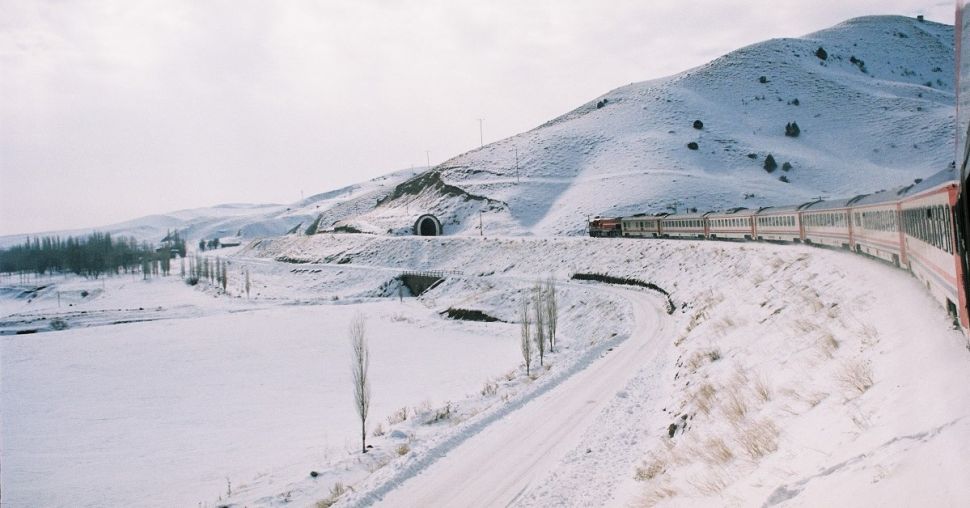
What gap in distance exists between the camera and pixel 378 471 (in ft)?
52.2

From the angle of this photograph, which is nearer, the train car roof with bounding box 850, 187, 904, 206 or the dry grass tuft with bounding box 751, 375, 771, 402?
the dry grass tuft with bounding box 751, 375, 771, 402

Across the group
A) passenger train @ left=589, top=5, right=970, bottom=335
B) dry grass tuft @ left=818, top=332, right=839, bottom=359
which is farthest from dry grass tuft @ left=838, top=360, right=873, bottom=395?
dry grass tuft @ left=818, top=332, right=839, bottom=359

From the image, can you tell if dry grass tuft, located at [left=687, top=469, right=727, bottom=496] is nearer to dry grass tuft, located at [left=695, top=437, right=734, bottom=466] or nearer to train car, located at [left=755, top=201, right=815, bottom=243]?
dry grass tuft, located at [left=695, top=437, right=734, bottom=466]

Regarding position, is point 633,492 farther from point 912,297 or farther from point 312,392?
point 312,392

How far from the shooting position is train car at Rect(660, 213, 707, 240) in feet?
169

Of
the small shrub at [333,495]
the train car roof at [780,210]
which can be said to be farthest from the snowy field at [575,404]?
the train car roof at [780,210]

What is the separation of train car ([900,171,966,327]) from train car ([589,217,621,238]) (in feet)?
183

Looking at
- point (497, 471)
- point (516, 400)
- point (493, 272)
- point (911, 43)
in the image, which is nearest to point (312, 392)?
point (516, 400)

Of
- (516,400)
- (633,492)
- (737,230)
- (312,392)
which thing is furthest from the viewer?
(737,230)

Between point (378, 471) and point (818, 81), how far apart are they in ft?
565

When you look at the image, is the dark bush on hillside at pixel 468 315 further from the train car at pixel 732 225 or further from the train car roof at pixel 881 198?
the train car roof at pixel 881 198

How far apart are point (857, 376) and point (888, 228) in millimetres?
12231

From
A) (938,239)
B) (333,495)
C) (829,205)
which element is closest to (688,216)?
(829,205)

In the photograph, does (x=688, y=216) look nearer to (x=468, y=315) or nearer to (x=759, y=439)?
(x=468, y=315)
